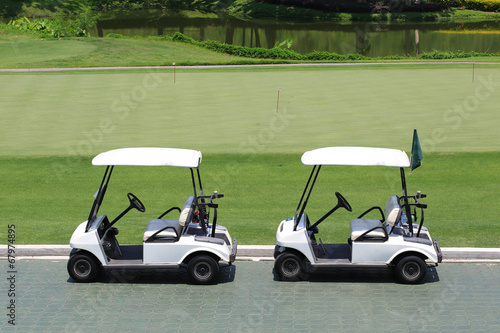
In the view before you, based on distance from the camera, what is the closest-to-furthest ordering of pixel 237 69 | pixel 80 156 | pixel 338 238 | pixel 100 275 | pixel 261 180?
pixel 100 275 → pixel 338 238 → pixel 261 180 → pixel 80 156 → pixel 237 69

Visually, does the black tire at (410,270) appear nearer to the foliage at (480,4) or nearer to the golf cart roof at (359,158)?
the golf cart roof at (359,158)

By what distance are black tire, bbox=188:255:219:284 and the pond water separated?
35.9 metres

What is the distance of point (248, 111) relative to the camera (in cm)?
1922

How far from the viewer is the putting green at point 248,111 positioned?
16.6 m

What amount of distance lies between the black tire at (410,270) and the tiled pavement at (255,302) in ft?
0.30

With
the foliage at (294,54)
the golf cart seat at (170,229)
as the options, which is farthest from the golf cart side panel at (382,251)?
the foliage at (294,54)

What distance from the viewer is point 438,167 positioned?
47.9 ft

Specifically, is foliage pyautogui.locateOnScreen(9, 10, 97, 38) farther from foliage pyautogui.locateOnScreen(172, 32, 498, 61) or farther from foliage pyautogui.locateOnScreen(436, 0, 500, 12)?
foliage pyautogui.locateOnScreen(436, 0, 500, 12)

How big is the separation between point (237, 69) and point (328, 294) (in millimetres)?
20135

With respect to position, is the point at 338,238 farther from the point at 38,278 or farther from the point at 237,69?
the point at 237,69

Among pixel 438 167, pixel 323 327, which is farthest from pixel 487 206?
pixel 323 327

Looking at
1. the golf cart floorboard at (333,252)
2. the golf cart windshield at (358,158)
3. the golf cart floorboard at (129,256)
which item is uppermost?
the golf cart windshield at (358,158)

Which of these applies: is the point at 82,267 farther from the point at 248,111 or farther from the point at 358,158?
the point at 248,111

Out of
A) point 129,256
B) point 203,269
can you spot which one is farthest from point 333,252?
point 129,256
